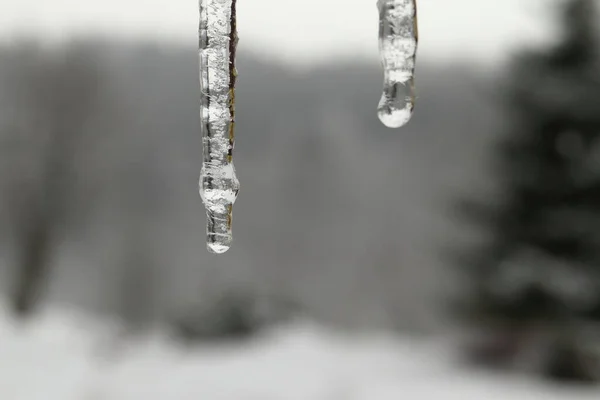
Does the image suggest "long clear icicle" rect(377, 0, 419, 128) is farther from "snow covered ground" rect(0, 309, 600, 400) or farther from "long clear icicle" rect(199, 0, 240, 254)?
"snow covered ground" rect(0, 309, 600, 400)

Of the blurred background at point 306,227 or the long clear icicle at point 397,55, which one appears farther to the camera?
the blurred background at point 306,227

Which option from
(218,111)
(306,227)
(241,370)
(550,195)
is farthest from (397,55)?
(306,227)

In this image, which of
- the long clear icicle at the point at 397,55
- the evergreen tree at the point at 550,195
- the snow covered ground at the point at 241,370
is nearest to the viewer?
the long clear icicle at the point at 397,55

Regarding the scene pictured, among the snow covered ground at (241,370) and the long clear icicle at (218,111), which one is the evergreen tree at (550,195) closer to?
the snow covered ground at (241,370)

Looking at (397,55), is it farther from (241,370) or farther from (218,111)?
(241,370)

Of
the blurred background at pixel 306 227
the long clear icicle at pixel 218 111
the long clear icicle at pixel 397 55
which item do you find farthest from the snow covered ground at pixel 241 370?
the long clear icicle at pixel 397 55

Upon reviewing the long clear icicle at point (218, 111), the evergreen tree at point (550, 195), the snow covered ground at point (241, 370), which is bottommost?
the long clear icicle at point (218, 111)

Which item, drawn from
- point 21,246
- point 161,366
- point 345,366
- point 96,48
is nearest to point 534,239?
point 345,366
